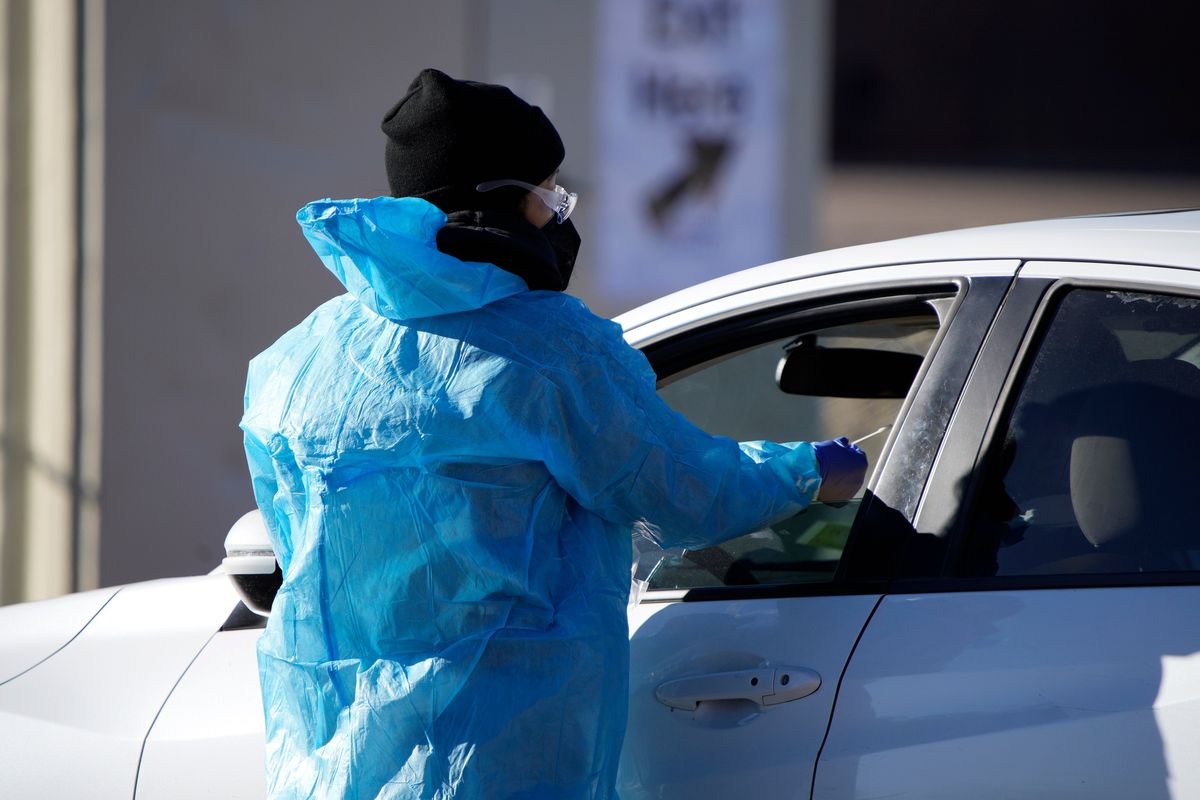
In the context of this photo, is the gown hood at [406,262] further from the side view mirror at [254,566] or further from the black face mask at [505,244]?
the side view mirror at [254,566]

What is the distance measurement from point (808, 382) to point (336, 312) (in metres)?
0.98

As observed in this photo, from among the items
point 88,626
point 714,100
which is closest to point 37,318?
point 714,100

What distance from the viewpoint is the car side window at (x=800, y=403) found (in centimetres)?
218

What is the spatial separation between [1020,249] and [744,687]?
76 cm

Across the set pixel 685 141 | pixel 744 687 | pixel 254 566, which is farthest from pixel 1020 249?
pixel 685 141

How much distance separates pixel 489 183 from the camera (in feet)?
5.95

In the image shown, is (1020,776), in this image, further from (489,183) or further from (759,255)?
(759,255)

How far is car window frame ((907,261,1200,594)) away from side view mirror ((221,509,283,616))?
97cm

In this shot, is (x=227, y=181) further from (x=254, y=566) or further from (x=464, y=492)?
(x=464, y=492)

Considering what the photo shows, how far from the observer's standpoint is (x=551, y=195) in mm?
1873

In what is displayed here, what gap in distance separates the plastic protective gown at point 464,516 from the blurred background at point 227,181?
4121mm

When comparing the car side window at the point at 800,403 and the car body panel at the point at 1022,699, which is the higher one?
the car side window at the point at 800,403

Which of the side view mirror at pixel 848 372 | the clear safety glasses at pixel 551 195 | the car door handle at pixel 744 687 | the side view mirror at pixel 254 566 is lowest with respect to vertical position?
the car door handle at pixel 744 687

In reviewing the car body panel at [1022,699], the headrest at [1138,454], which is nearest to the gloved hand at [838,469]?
the car body panel at [1022,699]
